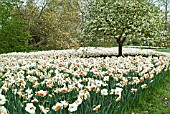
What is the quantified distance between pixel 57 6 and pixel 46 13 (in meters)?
3.05

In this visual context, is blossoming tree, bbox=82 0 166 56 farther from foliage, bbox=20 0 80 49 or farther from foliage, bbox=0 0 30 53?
foliage, bbox=0 0 30 53

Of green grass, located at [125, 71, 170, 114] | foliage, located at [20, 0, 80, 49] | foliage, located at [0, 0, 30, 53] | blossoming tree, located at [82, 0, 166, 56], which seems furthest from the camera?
foliage, located at [20, 0, 80, 49]

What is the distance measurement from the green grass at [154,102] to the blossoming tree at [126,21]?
4.77m

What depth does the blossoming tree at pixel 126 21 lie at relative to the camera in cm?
1048

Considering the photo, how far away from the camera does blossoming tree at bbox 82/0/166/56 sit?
Answer: 10.5 metres

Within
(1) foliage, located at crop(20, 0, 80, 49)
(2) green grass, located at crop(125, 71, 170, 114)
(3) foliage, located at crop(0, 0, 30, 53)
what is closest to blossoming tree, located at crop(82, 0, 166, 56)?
(1) foliage, located at crop(20, 0, 80, 49)

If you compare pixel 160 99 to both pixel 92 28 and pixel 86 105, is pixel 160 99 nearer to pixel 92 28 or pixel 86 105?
A: pixel 86 105

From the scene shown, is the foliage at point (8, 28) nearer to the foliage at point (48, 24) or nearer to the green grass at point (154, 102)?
the foliage at point (48, 24)

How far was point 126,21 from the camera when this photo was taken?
1055 centimetres

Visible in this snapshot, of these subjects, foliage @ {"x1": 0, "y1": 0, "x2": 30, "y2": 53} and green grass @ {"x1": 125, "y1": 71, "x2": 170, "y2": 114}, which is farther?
foliage @ {"x1": 0, "y1": 0, "x2": 30, "y2": 53}

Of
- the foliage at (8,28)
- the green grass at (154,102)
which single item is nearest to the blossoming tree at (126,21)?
the foliage at (8,28)

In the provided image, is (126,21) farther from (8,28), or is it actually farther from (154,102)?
(154,102)

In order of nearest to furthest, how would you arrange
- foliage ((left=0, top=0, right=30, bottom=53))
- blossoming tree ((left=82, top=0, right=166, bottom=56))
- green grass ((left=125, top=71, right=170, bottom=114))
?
green grass ((left=125, top=71, right=170, bottom=114)), blossoming tree ((left=82, top=0, right=166, bottom=56)), foliage ((left=0, top=0, right=30, bottom=53))

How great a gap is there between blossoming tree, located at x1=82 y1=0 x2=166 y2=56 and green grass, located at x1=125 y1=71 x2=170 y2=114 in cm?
477
